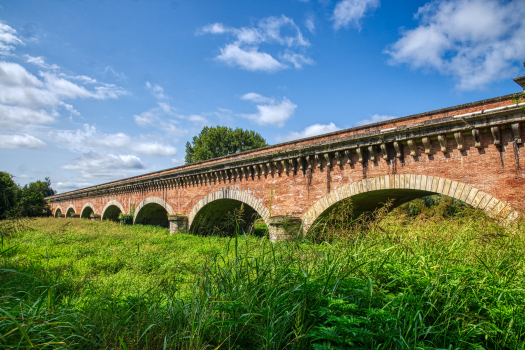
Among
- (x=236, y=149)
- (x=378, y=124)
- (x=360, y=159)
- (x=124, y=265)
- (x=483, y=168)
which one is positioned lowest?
(x=124, y=265)

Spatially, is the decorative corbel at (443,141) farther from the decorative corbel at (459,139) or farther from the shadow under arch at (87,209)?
the shadow under arch at (87,209)

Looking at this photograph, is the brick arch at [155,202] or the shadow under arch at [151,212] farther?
the shadow under arch at [151,212]

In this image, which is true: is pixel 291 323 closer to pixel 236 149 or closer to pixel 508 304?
pixel 508 304

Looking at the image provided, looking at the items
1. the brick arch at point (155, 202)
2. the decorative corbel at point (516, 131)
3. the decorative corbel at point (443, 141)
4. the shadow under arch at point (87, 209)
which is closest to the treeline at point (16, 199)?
the shadow under arch at point (87, 209)

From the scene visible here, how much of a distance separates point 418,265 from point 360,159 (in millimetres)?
5320

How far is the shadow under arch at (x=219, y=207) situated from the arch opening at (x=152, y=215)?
5.09 metres

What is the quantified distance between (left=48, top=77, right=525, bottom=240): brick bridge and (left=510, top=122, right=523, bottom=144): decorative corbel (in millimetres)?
17

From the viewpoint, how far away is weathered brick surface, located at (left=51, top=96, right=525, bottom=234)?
598 cm

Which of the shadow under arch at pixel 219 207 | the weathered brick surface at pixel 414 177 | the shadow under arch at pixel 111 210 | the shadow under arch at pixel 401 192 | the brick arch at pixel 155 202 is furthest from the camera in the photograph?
the shadow under arch at pixel 111 210

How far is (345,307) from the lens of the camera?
199 centimetres

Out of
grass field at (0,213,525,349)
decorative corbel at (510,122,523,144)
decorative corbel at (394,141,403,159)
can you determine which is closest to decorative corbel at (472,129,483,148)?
decorative corbel at (510,122,523,144)

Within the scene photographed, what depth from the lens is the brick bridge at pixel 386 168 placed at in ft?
19.7

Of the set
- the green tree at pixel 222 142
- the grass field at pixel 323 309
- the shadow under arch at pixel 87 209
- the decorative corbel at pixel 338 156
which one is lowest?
the grass field at pixel 323 309

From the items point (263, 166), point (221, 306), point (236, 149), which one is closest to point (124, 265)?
point (263, 166)
